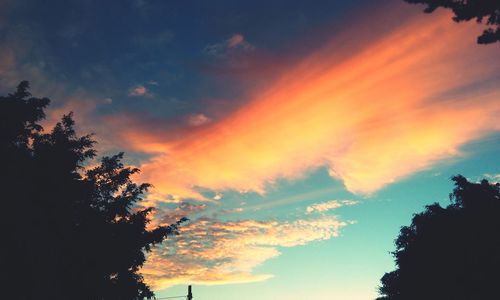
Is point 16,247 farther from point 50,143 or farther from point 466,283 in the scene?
point 466,283

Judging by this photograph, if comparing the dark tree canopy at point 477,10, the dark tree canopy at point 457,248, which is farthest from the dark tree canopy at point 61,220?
the dark tree canopy at point 457,248

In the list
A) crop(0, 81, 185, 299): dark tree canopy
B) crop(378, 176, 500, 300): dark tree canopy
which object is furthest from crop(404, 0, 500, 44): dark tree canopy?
crop(378, 176, 500, 300): dark tree canopy

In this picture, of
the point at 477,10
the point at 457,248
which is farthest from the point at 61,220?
the point at 457,248

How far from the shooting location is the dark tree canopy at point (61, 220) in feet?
60.2

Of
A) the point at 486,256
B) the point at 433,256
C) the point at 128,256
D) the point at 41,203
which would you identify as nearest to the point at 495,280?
the point at 486,256

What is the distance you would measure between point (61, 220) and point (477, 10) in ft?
76.2

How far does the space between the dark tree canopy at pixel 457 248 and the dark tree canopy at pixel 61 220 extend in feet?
90.6

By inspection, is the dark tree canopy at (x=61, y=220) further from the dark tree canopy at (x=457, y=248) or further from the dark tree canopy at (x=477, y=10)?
the dark tree canopy at (x=457, y=248)

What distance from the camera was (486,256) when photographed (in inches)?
1283

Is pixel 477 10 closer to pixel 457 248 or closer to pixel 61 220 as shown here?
pixel 61 220

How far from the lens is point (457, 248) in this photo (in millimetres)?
35500

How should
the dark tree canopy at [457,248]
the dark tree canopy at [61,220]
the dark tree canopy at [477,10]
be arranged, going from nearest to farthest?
the dark tree canopy at [477,10] < the dark tree canopy at [61,220] < the dark tree canopy at [457,248]

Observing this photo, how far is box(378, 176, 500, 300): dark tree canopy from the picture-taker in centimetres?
3259

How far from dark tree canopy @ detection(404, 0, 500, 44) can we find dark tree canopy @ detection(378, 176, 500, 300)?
32.5 metres
